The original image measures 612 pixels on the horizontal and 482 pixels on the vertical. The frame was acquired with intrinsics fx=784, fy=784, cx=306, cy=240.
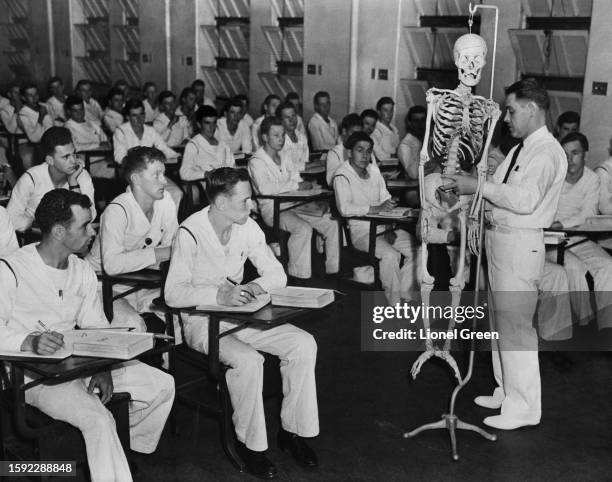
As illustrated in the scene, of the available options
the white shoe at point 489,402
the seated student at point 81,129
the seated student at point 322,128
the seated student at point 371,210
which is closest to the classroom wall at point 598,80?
the seated student at point 371,210

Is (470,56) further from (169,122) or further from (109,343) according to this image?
(169,122)

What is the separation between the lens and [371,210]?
533cm

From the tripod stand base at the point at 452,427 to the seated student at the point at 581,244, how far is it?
159 cm

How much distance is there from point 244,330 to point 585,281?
2.53m

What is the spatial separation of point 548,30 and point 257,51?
4871 millimetres

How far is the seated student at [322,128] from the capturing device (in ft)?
29.3

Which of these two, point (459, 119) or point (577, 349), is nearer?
point (459, 119)

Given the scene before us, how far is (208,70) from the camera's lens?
12328mm

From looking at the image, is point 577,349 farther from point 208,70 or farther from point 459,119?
point 208,70

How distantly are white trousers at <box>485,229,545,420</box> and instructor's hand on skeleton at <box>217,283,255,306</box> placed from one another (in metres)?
1.25

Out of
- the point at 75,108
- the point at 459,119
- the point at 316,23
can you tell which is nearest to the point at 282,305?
the point at 459,119

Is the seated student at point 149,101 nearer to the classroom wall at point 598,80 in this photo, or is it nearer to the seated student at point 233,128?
the seated student at point 233,128

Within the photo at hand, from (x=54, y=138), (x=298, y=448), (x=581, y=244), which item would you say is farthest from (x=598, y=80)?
(x=298, y=448)

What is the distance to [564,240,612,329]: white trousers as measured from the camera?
4984mm
